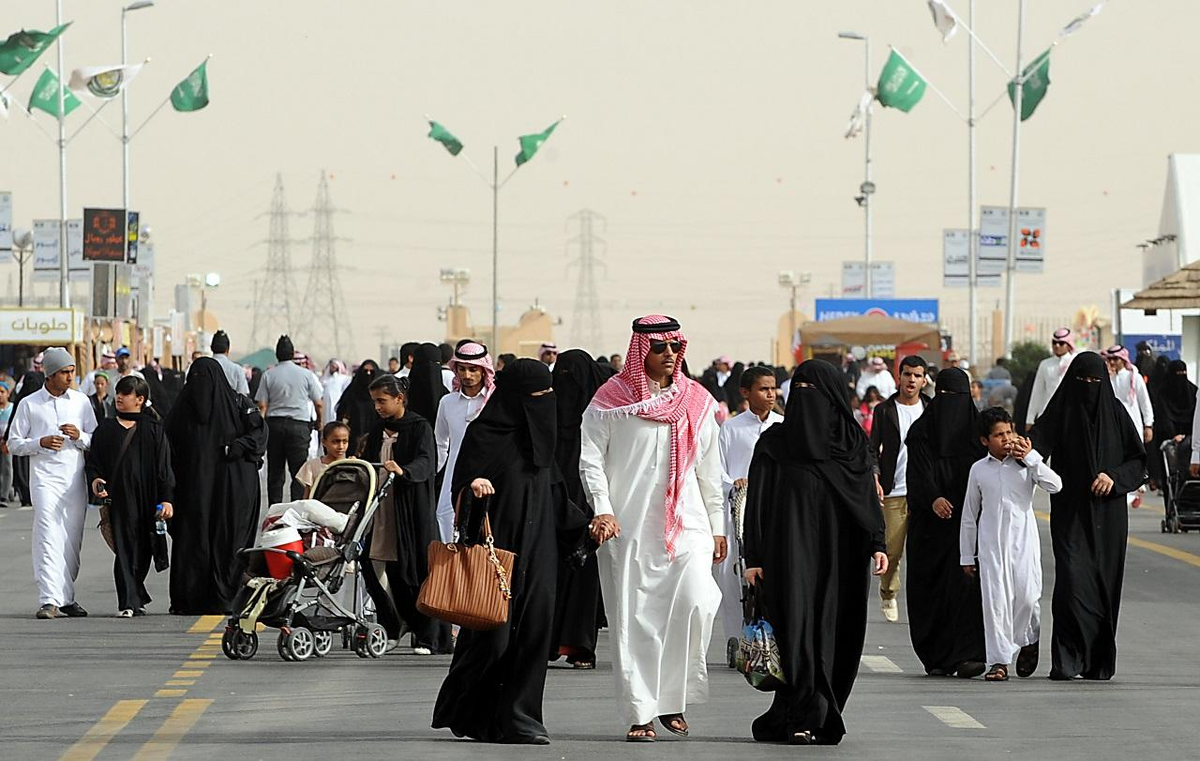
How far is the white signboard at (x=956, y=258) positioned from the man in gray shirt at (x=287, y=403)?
102 feet

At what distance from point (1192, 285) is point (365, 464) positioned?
2133 cm

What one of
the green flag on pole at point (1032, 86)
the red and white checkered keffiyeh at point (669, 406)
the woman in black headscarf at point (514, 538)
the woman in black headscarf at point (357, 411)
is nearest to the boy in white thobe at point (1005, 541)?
the red and white checkered keffiyeh at point (669, 406)

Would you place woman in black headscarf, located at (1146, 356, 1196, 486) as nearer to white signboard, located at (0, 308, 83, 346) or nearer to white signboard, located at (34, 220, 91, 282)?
white signboard, located at (0, 308, 83, 346)

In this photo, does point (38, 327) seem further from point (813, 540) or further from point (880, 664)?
point (813, 540)

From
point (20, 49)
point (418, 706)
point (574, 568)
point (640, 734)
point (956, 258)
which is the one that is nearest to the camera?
point (640, 734)

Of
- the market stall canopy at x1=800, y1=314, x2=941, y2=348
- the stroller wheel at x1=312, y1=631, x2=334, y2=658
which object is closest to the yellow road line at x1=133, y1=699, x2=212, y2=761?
the stroller wheel at x1=312, y1=631, x2=334, y2=658

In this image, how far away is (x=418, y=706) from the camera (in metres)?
10.6

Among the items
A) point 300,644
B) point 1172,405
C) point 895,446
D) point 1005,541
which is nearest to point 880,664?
point 1005,541

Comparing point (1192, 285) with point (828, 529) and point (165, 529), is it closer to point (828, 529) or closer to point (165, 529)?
point (165, 529)

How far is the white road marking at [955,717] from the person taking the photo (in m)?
9.94

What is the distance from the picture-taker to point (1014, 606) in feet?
39.0

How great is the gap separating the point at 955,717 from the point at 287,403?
13385 millimetres

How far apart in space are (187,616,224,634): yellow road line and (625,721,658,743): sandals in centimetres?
550

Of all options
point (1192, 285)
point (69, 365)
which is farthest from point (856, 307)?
point (69, 365)
